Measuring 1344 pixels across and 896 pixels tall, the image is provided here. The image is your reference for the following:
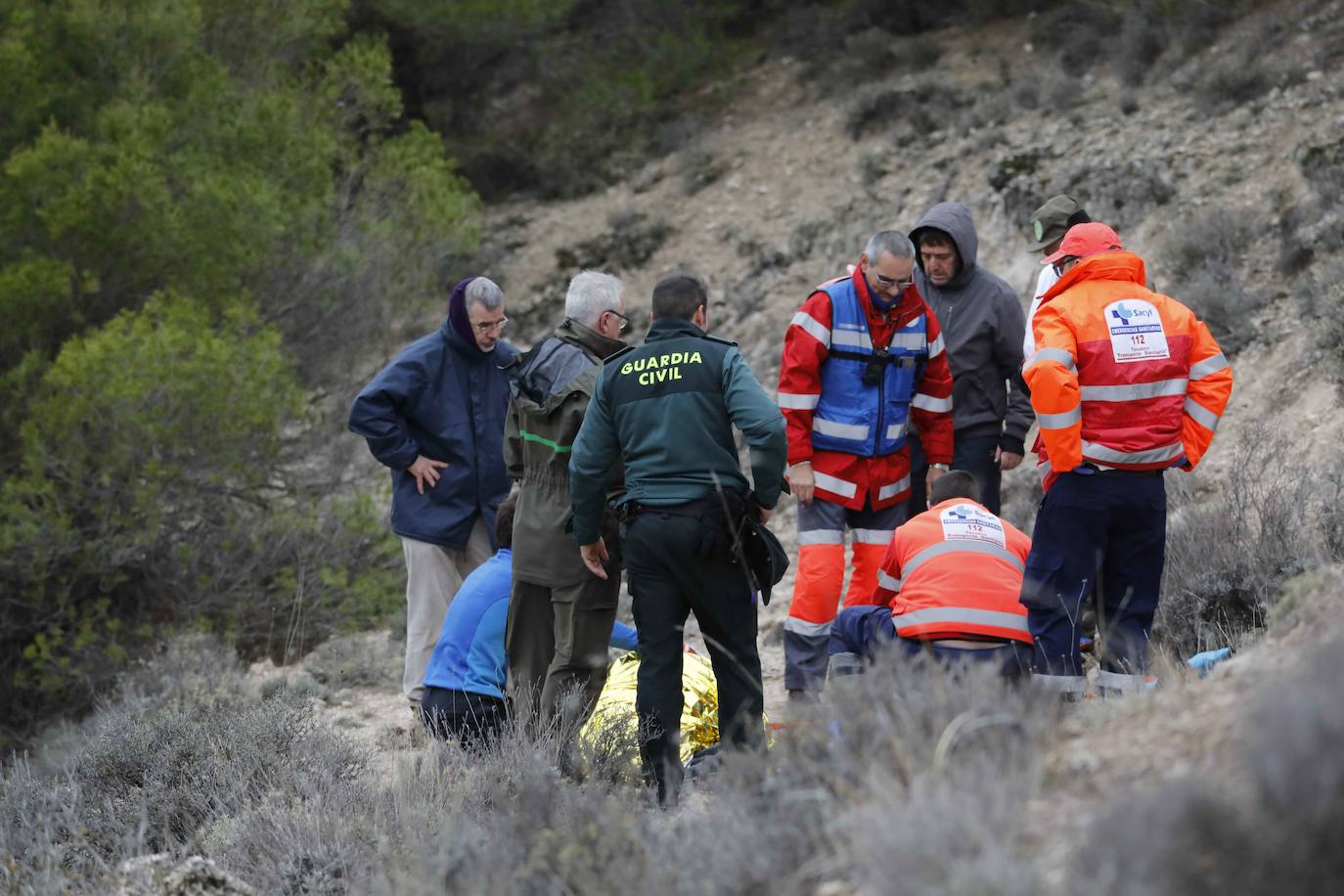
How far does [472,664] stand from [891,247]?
7.53ft

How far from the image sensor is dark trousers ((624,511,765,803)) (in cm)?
456

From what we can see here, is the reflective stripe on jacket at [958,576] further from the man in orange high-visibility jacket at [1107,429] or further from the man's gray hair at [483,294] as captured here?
the man's gray hair at [483,294]

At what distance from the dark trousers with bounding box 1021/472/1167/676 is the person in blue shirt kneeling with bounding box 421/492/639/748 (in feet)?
6.61

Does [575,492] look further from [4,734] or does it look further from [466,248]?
[466,248]

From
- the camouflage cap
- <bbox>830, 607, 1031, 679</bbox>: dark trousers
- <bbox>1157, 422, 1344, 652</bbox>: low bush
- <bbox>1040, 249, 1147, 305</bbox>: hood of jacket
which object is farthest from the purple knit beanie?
<bbox>1157, 422, 1344, 652</bbox>: low bush

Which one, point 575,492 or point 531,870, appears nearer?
point 531,870

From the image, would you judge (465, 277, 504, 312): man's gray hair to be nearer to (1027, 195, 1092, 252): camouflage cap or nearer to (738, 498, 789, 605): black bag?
(738, 498, 789, 605): black bag

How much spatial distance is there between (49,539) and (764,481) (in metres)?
6.83

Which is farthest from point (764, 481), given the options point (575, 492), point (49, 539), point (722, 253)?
point (722, 253)

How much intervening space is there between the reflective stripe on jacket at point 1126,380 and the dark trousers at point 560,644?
1.74m

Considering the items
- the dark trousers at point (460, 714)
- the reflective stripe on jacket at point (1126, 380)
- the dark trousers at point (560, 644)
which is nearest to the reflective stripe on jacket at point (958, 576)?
the reflective stripe on jacket at point (1126, 380)

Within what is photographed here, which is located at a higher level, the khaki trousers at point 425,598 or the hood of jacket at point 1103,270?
the hood of jacket at point 1103,270

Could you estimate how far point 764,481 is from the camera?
463 centimetres

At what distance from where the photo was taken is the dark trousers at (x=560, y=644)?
5.14 meters
